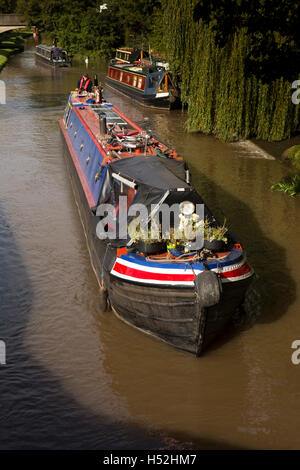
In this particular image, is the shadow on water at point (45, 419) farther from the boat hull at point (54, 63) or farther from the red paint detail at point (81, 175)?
the boat hull at point (54, 63)

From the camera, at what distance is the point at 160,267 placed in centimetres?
770

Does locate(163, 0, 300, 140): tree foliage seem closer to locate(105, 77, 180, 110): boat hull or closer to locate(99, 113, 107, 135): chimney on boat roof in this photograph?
locate(105, 77, 180, 110): boat hull

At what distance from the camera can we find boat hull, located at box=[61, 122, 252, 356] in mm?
7547

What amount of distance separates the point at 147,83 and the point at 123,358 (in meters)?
22.3

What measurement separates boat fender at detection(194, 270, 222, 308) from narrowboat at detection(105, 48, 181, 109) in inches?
844

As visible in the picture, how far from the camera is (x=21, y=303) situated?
971 cm

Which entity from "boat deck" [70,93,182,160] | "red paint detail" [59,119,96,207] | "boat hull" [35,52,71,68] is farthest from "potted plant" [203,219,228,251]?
"boat hull" [35,52,71,68]

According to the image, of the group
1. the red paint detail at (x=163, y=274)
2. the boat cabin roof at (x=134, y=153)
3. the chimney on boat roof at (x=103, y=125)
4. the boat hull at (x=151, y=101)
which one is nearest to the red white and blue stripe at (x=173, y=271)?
the red paint detail at (x=163, y=274)

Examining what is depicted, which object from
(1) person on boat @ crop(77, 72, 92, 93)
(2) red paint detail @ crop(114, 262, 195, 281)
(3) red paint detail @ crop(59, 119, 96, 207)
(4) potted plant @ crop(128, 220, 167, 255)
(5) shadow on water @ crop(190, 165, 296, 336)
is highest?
(1) person on boat @ crop(77, 72, 92, 93)

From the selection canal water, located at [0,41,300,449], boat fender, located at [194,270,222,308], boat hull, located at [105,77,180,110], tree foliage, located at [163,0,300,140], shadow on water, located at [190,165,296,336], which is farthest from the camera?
boat hull, located at [105,77,180,110]

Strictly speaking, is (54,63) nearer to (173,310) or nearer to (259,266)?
(259,266)

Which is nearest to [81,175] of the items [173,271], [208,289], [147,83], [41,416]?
[173,271]

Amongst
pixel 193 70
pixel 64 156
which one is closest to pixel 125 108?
pixel 193 70

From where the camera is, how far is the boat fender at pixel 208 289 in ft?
23.3
